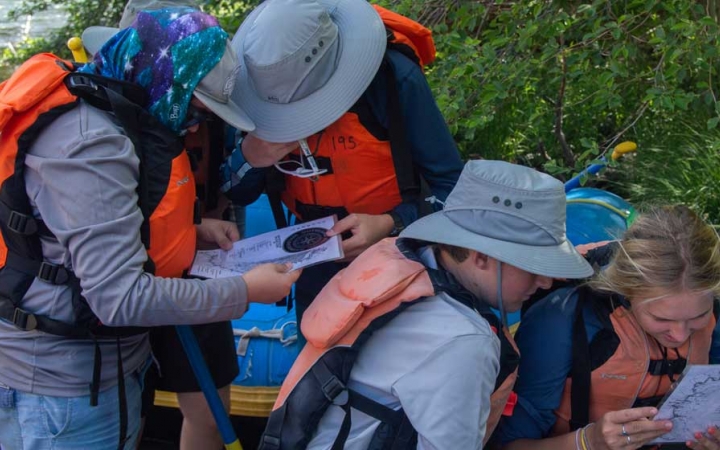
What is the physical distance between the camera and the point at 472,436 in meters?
1.61

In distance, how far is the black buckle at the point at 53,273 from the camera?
6.04ft

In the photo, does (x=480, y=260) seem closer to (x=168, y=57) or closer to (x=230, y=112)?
(x=230, y=112)

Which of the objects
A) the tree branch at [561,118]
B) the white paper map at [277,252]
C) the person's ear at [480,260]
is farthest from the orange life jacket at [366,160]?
the tree branch at [561,118]

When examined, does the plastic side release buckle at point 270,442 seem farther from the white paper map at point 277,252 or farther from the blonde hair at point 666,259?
the blonde hair at point 666,259

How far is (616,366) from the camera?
2035 millimetres

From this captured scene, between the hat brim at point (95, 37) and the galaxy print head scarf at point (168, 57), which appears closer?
the galaxy print head scarf at point (168, 57)

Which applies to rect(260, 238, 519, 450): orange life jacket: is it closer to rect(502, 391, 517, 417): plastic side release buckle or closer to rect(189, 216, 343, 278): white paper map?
rect(502, 391, 517, 417): plastic side release buckle

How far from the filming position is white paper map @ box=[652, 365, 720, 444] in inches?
73.4

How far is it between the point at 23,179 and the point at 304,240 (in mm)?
765

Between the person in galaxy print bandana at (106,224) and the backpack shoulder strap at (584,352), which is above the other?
the person in galaxy print bandana at (106,224)

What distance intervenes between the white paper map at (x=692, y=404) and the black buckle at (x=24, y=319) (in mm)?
1522

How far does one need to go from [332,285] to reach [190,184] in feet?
1.51

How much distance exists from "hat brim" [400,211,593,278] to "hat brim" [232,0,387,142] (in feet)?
1.56

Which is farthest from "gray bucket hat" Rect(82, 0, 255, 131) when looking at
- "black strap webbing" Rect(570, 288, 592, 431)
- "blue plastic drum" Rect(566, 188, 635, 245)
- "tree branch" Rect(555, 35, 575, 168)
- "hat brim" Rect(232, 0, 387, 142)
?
"tree branch" Rect(555, 35, 575, 168)
